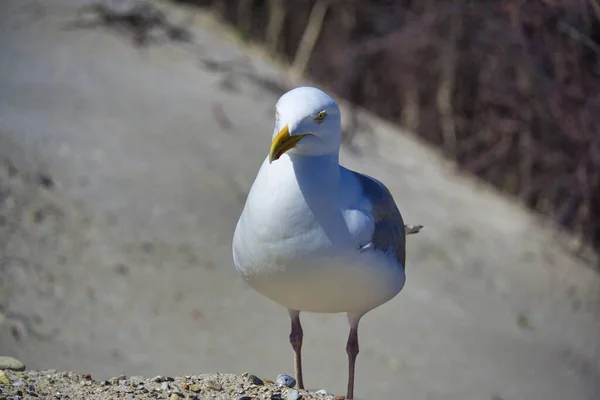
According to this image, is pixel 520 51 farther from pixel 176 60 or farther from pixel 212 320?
pixel 212 320

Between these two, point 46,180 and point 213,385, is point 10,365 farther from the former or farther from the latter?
point 46,180

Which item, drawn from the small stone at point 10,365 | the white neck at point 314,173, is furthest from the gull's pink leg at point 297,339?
the small stone at point 10,365

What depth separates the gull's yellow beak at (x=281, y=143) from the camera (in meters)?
3.41

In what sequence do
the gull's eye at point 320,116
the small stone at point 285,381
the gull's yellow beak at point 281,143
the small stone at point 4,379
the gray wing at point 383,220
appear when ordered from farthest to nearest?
the small stone at point 285,381
the gray wing at point 383,220
the small stone at point 4,379
the gull's eye at point 320,116
the gull's yellow beak at point 281,143

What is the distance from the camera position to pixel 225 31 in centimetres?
1113

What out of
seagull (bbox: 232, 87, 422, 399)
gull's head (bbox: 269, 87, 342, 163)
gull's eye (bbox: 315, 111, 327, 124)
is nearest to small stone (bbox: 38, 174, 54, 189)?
seagull (bbox: 232, 87, 422, 399)

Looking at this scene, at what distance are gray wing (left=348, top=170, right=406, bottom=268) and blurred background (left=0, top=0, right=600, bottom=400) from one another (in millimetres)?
2179

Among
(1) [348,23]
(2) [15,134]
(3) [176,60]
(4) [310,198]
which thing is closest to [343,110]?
(3) [176,60]

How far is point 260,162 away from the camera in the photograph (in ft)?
27.0

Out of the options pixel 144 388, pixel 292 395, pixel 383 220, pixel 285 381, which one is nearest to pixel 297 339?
pixel 285 381

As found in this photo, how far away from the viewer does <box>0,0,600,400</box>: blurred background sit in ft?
21.2

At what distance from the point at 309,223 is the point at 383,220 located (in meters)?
0.47

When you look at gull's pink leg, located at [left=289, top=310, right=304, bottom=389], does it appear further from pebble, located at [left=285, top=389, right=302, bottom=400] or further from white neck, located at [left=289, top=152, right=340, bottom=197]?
white neck, located at [left=289, top=152, right=340, bottom=197]

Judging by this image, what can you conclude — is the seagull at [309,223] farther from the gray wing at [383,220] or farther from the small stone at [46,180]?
the small stone at [46,180]
